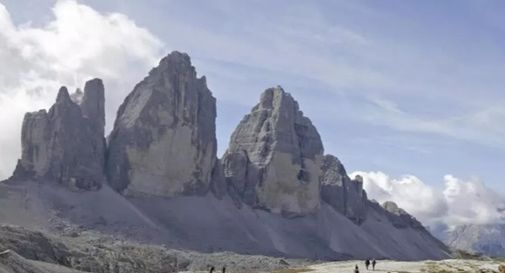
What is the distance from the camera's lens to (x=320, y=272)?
315ft

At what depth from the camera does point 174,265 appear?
196 m

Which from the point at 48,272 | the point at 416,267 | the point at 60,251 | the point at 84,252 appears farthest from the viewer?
the point at 84,252

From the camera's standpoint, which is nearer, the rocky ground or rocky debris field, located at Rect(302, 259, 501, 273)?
rocky debris field, located at Rect(302, 259, 501, 273)

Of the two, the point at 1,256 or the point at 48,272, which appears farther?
the point at 48,272

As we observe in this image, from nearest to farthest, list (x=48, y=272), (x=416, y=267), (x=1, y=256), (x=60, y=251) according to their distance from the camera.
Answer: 1. (x=1, y=256)
2. (x=48, y=272)
3. (x=416, y=267)
4. (x=60, y=251)

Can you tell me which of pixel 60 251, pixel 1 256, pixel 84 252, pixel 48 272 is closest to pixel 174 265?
pixel 84 252

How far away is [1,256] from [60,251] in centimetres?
9331

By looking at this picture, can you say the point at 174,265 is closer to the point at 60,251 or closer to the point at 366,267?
the point at 60,251

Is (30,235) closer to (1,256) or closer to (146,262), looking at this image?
(146,262)

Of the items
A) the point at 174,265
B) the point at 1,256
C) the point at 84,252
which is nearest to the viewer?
the point at 1,256

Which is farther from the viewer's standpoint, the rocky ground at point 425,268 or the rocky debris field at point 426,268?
the rocky ground at point 425,268

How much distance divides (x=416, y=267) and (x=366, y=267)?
289 inches

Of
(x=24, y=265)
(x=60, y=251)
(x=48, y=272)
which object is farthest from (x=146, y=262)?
(x=24, y=265)

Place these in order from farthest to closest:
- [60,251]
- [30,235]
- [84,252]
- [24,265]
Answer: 1. [84,252]
2. [60,251]
3. [30,235]
4. [24,265]
